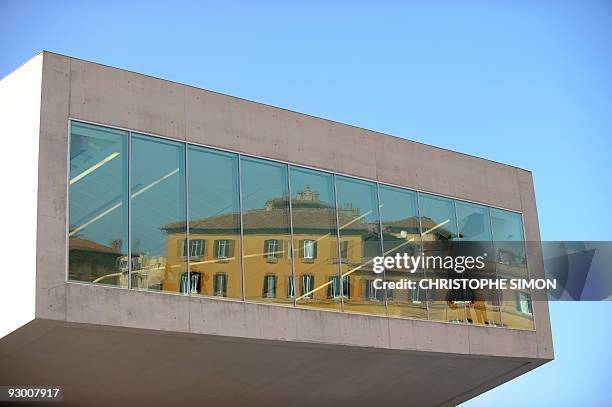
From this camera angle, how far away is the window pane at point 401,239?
24109 millimetres

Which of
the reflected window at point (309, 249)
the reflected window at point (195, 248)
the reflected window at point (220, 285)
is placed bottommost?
the reflected window at point (220, 285)

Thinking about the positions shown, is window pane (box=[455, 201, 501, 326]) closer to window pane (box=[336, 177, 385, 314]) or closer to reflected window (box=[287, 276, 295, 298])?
window pane (box=[336, 177, 385, 314])

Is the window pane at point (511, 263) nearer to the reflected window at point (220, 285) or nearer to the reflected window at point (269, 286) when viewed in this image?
the reflected window at point (269, 286)

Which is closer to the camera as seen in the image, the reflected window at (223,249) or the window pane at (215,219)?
the window pane at (215,219)

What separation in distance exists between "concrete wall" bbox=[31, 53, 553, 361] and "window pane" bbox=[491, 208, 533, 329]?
26cm

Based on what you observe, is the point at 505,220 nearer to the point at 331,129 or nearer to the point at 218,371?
the point at 331,129

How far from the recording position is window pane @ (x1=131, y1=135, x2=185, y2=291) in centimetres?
1998

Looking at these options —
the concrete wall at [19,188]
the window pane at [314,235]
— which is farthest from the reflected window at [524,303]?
the concrete wall at [19,188]

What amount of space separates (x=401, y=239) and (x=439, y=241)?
3.77 ft

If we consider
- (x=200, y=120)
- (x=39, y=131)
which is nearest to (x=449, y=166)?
(x=200, y=120)

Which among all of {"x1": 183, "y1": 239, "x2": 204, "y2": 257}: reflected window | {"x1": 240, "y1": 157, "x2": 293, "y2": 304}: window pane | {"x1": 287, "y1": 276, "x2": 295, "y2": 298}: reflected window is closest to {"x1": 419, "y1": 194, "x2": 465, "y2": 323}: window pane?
{"x1": 287, "y1": 276, "x2": 295, "y2": 298}: reflected window

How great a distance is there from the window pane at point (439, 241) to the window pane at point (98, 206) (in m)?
7.61

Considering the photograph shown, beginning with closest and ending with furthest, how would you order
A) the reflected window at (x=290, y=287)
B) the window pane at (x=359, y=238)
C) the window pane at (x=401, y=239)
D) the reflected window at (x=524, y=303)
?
the reflected window at (x=290, y=287) → the window pane at (x=359, y=238) → the window pane at (x=401, y=239) → the reflected window at (x=524, y=303)

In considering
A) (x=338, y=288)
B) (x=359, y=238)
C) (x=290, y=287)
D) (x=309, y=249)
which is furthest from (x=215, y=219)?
(x=359, y=238)
